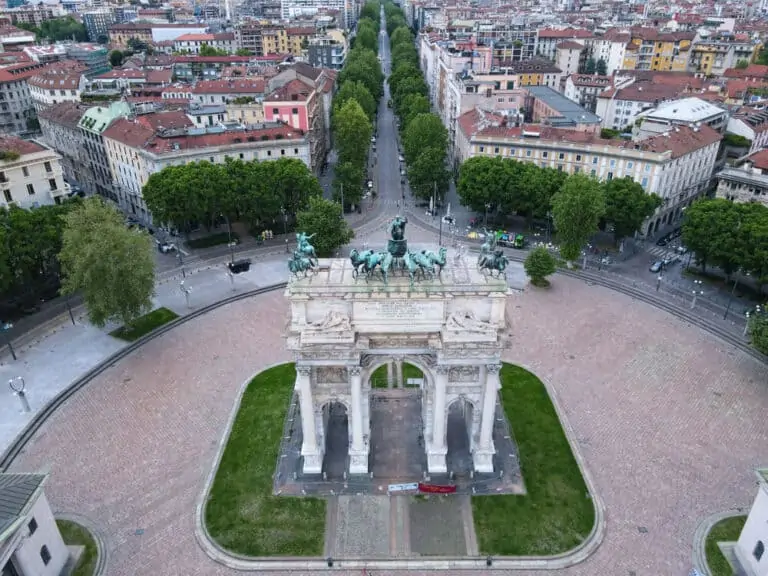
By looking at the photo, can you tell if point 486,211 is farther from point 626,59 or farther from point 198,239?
point 626,59

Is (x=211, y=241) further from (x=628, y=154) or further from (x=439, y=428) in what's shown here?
(x=628, y=154)

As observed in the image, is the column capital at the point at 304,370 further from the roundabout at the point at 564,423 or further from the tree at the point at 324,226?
the tree at the point at 324,226

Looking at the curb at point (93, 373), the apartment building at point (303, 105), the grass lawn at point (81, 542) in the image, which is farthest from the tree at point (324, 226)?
the grass lawn at point (81, 542)

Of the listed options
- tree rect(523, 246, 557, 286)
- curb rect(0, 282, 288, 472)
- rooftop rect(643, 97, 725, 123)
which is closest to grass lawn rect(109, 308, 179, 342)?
curb rect(0, 282, 288, 472)

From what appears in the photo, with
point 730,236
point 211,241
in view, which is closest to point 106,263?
point 211,241

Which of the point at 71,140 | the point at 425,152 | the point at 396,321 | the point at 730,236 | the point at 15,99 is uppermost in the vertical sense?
the point at 396,321

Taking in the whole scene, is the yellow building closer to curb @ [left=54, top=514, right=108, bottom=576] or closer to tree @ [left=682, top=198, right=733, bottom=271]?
tree @ [left=682, top=198, right=733, bottom=271]
